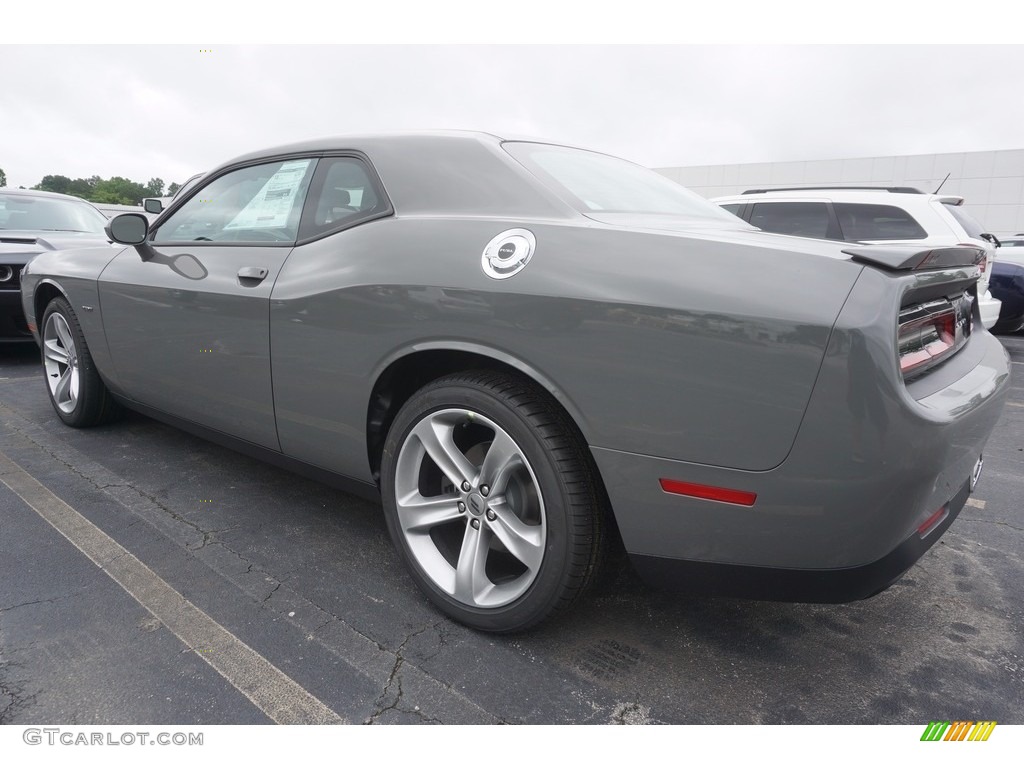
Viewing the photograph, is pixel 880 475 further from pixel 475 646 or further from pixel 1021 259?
pixel 1021 259

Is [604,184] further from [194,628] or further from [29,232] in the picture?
[29,232]

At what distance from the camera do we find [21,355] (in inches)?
251

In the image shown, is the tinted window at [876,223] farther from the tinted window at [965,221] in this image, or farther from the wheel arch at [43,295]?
the wheel arch at [43,295]

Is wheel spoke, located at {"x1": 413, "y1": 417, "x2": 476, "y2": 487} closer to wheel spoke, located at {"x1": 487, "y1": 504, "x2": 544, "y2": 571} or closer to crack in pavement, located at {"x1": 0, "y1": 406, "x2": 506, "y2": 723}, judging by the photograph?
wheel spoke, located at {"x1": 487, "y1": 504, "x2": 544, "y2": 571}

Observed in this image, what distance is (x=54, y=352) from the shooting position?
13.3 ft

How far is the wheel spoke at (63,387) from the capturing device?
395 centimetres

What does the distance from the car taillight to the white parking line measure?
1680 mm

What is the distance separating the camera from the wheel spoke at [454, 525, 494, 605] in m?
2.04

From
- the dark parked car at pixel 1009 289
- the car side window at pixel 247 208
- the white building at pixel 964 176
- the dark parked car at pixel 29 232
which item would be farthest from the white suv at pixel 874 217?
the white building at pixel 964 176

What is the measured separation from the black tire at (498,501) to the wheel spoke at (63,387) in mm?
2791

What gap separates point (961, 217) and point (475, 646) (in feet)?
21.3

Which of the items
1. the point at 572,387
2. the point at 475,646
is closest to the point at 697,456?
the point at 572,387

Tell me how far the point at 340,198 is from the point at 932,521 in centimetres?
209

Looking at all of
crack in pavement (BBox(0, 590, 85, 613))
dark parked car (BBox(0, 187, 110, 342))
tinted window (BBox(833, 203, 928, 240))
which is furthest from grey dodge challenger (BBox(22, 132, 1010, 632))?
tinted window (BBox(833, 203, 928, 240))
